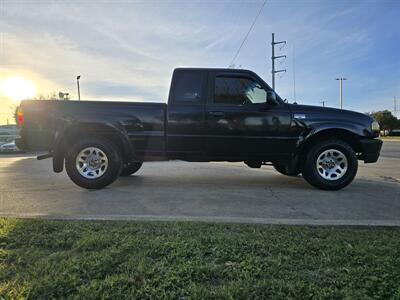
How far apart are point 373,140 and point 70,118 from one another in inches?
211

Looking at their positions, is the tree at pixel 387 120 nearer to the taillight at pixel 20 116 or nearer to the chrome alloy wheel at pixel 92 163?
the chrome alloy wheel at pixel 92 163

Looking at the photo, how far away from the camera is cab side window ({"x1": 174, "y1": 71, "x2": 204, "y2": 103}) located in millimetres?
5516

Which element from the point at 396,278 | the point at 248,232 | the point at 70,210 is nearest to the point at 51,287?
the point at 248,232

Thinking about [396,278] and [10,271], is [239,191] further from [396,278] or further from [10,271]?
[10,271]

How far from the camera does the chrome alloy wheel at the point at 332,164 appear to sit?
216 inches

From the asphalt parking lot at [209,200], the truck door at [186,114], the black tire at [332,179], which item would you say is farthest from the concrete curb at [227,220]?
the truck door at [186,114]

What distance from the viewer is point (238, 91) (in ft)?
18.2

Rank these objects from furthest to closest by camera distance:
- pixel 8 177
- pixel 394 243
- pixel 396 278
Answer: pixel 8 177 → pixel 394 243 → pixel 396 278

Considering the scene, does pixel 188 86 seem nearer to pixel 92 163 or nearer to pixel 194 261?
pixel 92 163

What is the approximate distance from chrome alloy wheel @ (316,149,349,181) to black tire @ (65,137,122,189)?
11.7ft

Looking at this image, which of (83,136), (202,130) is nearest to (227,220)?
(202,130)

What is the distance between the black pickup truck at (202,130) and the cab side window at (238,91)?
2 cm

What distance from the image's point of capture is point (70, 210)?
13.6 feet

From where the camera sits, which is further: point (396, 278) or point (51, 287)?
point (396, 278)
